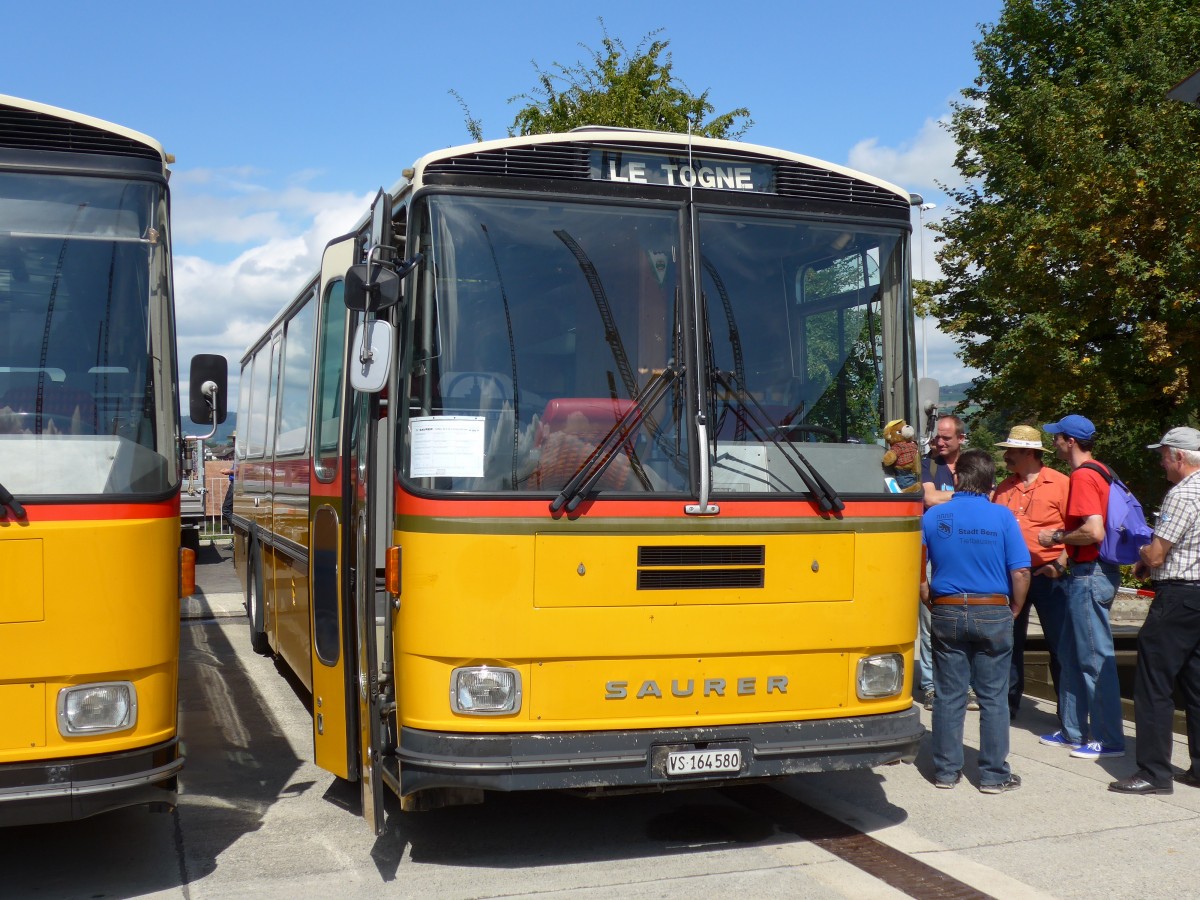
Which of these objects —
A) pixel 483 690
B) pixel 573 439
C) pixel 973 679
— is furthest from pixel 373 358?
pixel 973 679

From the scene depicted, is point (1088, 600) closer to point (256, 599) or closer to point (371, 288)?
point (371, 288)

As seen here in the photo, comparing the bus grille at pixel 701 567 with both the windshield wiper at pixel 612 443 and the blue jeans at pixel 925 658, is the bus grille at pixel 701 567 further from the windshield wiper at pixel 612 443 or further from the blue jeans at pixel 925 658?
the blue jeans at pixel 925 658

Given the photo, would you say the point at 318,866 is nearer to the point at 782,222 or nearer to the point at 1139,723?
the point at 782,222

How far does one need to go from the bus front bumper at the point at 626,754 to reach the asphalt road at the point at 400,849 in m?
0.43

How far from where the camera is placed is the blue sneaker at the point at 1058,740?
7766mm

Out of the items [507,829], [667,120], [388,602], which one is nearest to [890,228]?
[388,602]

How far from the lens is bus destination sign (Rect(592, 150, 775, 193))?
18.5 ft

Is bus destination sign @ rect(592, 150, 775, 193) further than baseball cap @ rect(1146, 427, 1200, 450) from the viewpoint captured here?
No

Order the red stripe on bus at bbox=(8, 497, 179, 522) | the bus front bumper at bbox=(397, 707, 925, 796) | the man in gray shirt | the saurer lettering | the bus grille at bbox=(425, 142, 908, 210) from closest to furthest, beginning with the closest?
the red stripe on bus at bbox=(8, 497, 179, 522), the bus front bumper at bbox=(397, 707, 925, 796), the saurer lettering, the bus grille at bbox=(425, 142, 908, 210), the man in gray shirt

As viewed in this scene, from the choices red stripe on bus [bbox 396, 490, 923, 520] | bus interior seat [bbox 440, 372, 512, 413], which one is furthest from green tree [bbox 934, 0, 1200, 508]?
bus interior seat [bbox 440, 372, 512, 413]

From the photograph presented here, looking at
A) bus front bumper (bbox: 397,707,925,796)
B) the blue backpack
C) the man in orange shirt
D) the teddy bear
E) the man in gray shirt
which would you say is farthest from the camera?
the man in orange shirt

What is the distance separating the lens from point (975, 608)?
6.70 meters

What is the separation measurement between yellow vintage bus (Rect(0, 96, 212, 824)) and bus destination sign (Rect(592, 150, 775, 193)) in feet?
6.29

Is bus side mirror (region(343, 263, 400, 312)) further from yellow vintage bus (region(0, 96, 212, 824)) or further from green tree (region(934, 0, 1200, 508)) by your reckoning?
green tree (region(934, 0, 1200, 508))
